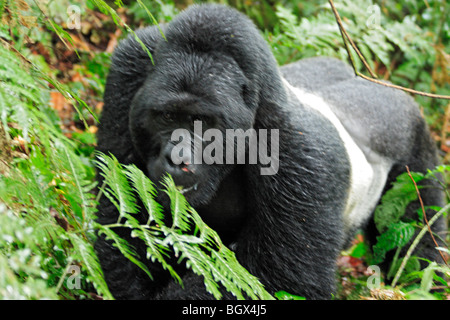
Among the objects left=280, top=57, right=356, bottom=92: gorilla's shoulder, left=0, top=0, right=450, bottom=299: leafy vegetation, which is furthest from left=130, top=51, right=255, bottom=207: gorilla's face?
left=280, top=57, right=356, bottom=92: gorilla's shoulder

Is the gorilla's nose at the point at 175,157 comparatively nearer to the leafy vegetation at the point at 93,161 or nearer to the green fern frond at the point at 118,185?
the leafy vegetation at the point at 93,161

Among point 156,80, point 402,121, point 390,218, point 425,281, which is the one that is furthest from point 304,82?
point 425,281

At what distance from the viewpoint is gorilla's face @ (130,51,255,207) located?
8.34ft

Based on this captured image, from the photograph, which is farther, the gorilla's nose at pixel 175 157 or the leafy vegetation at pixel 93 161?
the gorilla's nose at pixel 175 157

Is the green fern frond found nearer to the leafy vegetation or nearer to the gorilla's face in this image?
the leafy vegetation

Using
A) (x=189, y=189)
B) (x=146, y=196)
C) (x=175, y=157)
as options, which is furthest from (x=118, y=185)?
(x=189, y=189)

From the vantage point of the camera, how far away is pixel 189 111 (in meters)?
2.55

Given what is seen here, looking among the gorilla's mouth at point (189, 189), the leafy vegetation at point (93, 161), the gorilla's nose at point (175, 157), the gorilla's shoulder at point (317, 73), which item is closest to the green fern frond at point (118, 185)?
the leafy vegetation at point (93, 161)

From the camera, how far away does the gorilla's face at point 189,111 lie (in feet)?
8.34

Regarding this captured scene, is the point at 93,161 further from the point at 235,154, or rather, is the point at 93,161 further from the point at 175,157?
the point at 235,154

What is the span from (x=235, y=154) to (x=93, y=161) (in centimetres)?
84

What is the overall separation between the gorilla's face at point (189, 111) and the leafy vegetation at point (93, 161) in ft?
0.70
